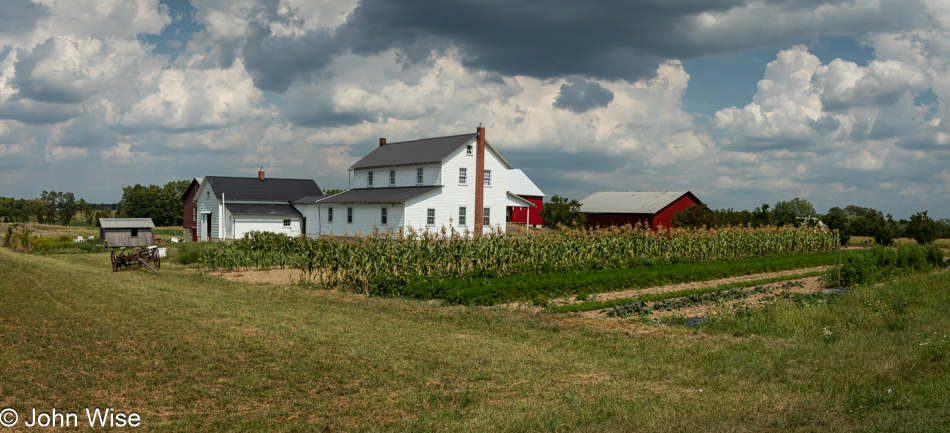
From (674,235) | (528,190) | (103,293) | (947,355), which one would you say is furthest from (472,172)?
(947,355)

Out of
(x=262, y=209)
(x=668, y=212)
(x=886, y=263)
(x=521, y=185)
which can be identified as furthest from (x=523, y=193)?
(x=886, y=263)

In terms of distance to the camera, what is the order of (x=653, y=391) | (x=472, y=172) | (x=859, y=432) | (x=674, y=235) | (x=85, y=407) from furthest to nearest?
1. (x=472, y=172)
2. (x=674, y=235)
3. (x=653, y=391)
4. (x=85, y=407)
5. (x=859, y=432)

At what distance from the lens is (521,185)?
64.7m

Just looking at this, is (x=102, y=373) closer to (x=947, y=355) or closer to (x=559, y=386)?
(x=559, y=386)

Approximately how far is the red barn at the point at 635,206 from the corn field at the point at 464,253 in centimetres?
1344

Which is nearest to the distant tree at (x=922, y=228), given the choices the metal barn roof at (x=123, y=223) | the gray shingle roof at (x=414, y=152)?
the gray shingle roof at (x=414, y=152)

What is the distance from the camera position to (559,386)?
848cm

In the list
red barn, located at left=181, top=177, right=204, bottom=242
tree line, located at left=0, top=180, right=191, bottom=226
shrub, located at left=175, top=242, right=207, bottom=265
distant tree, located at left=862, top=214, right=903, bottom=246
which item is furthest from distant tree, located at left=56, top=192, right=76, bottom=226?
distant tree, located at left=862, top=214, right=903, bottom=246

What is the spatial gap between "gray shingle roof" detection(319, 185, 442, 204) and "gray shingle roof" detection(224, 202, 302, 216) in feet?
16.0

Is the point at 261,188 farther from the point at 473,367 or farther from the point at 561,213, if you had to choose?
the point at 473,367

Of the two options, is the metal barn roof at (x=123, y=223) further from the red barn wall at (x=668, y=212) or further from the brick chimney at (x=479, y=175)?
the red barn wall at (x=668, y=212)

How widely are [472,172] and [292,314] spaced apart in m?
29.3

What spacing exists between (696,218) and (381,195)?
70.0 ft

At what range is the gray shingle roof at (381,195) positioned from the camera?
131 feet
